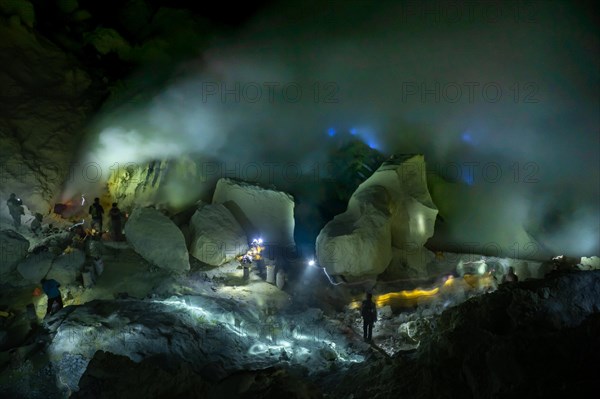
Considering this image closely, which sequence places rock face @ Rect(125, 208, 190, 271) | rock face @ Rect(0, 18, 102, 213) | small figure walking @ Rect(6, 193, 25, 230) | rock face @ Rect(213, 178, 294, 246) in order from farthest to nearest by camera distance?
rock face @ Rect(213, 178, 294, 246) → rock face @ Rect(0, 18, 102, 213) → small figure walking @ Rect(6, 193, 25, 230) → rock face @ Rect(125, 208, 190, 271)

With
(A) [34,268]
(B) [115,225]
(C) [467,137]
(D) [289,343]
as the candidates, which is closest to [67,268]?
(A) [34,268]

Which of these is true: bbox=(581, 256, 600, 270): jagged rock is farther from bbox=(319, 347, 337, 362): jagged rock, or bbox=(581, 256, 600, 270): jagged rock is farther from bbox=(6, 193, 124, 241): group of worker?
bbox=(6, 193, 124, 241): group of worker

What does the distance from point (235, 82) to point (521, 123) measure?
16253 millimetres

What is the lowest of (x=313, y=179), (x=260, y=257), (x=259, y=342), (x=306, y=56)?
(x=259, y=342)

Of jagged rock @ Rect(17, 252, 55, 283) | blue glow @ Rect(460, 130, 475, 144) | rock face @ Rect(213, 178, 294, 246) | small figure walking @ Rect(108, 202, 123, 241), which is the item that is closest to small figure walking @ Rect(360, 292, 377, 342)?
rock face @ Rect(213, 178, 294, 246)

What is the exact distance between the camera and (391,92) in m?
25.1

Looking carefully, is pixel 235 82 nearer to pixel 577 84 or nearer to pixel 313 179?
pixel 313 179

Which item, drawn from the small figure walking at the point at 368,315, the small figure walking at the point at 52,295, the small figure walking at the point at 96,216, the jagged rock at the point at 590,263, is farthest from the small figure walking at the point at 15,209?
the jagged rock at the point at 590,263

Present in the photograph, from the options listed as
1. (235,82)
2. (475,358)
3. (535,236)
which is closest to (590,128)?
(535,236)

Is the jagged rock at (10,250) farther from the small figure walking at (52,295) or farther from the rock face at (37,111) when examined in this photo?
the rock face at (37,111)

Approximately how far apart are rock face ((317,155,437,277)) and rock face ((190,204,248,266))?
9.88 ft

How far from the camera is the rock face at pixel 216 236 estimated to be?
14.4 metres

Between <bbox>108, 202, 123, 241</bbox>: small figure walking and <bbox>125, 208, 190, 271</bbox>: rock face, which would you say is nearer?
<bbox>125, 208, 190, 271</bbox>: rock face

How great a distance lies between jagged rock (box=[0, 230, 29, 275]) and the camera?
11.7 m
